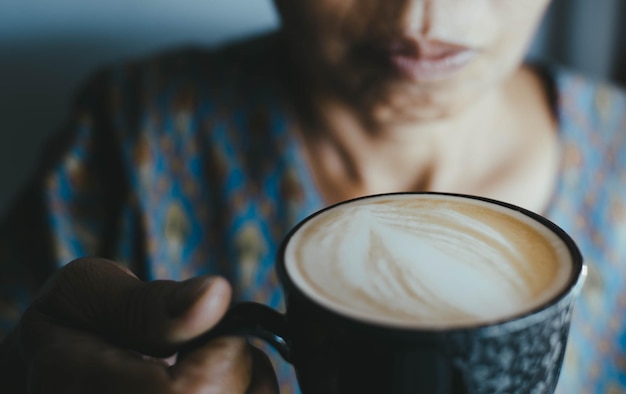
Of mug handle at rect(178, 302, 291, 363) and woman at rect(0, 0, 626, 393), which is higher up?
mug handle at rect(178, 302, 291, 363)

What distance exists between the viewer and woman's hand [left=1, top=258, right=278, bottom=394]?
364mm

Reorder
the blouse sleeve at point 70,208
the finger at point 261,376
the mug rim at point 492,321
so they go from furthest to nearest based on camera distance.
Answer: the blouse sleeve at point 70,208 < the finger at point 261,376 < the mug rim at point 492,321

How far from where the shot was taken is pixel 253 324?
348mm

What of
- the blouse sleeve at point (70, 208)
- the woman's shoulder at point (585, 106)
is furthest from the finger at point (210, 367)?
the woman's shoulder at point (585, 106)

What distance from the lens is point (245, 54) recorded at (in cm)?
97

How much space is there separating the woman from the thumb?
14.8 inches

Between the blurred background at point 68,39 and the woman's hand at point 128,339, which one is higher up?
the woman's hand at point 128,339

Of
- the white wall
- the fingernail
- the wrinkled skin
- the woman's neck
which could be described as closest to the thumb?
the fingernail

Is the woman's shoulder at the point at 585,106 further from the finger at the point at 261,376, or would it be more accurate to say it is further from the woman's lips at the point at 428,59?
the finger at the point at 261,376

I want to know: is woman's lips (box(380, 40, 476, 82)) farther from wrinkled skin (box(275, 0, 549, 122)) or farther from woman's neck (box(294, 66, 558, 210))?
woman's neck (box(294, 66, 558, 210))

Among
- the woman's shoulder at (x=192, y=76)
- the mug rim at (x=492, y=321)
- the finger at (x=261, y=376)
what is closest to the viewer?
the mug rim at (x=492, y=321)

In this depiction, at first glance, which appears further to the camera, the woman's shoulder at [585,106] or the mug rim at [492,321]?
the woman's shoulder at [585,106]

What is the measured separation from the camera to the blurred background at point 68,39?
1.05 meters

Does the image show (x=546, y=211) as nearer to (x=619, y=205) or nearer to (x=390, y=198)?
(x=619, y=205)
